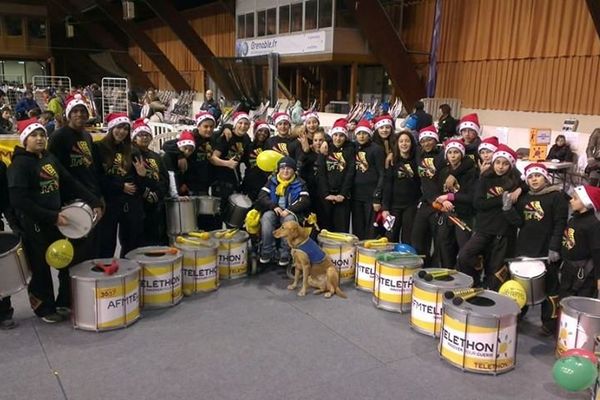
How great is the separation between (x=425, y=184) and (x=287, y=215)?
4.72 feet

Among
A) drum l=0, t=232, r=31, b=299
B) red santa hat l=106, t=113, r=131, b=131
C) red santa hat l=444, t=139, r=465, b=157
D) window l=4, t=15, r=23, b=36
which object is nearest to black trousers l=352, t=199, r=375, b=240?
red santa hat l=444, t=139, r=465, b=157

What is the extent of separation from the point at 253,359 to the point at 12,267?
1.97 meters

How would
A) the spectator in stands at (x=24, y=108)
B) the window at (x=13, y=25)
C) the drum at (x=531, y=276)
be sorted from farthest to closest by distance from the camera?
the window at (x=13, y=25), the spectator in stands at (x=24, y=108), the drum at (x=531, y=276)

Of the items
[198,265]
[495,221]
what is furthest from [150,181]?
[495,221]

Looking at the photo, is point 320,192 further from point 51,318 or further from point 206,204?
point 51,318

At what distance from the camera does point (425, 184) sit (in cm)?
534

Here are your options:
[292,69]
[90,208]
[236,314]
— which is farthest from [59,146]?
[292,69]

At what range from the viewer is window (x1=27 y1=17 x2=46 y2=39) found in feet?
108

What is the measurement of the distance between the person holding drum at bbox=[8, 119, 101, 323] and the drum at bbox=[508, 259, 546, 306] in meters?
3.53

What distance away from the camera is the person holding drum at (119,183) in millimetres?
4891

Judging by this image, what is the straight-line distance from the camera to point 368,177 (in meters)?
5.83

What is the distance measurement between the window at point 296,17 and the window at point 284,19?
1.09 ft

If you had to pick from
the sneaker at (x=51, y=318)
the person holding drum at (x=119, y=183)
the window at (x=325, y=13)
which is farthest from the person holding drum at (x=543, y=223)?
the window at (x=325, y=13)

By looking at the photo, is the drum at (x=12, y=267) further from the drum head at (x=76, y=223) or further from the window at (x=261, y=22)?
the window at (x=261, y=22)
